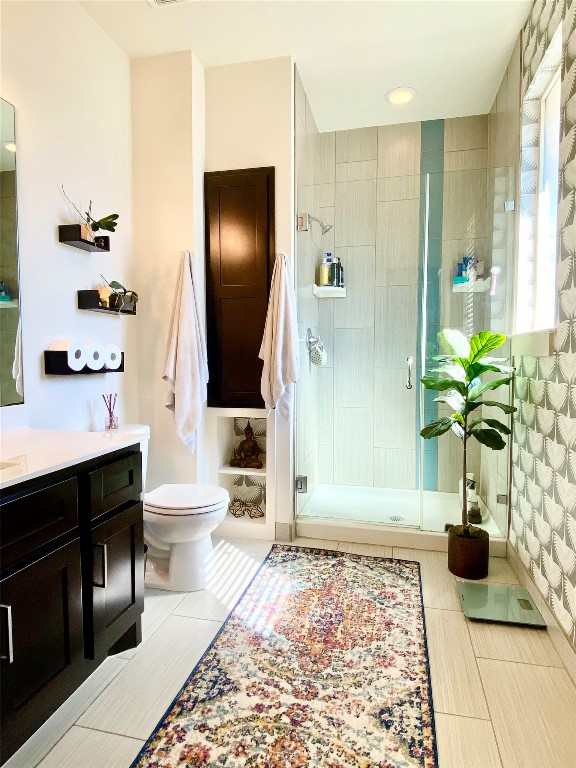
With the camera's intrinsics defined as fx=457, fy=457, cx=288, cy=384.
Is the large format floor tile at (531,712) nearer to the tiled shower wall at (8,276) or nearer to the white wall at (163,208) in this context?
the white wall at (163,208)

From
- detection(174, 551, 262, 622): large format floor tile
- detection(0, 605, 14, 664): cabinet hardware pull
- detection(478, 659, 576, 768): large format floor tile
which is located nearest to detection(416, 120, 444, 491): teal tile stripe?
detection(174, 551, 262, 622): large format floor tile

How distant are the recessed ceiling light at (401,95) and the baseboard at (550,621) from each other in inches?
114

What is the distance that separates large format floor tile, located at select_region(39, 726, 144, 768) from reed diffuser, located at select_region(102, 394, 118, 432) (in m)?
1.35

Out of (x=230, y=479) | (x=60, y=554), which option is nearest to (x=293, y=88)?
(x=230, y=479)

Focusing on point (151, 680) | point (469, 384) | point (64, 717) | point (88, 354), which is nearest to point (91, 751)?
point (64, 717)

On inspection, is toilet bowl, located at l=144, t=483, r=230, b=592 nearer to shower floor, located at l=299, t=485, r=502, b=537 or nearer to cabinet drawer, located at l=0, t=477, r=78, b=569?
cabinet drawer, located at l=0, t=477, r=78, b=569

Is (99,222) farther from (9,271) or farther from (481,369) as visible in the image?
(481,369)

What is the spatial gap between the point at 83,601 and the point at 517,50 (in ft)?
11.0

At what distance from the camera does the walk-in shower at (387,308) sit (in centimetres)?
286

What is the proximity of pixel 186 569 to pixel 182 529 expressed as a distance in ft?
0.81

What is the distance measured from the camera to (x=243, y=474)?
2967 millimetres

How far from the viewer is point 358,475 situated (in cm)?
353

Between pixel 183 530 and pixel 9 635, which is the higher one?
pixel 9 635

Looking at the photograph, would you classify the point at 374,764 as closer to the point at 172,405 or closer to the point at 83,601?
the point at 83,601
